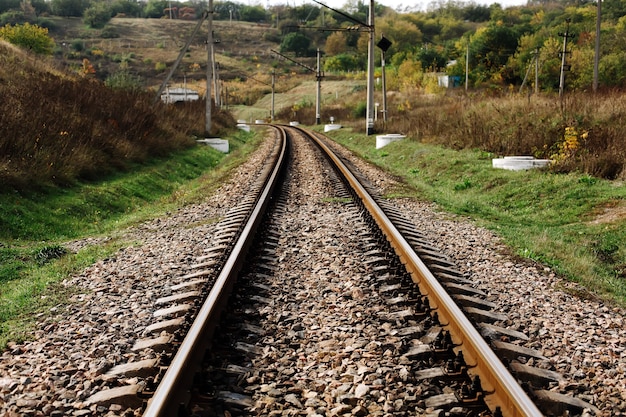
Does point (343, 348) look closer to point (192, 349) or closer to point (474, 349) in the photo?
point (474, 349)

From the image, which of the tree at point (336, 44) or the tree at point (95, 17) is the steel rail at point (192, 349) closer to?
the tree at point (336, 44)

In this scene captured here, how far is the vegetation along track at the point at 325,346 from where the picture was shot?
3.54 meters

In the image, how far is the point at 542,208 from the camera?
10.9 m

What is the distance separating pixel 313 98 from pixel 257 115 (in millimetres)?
8740

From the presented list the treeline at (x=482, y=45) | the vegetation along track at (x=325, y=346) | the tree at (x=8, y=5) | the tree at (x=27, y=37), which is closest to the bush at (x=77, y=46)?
the treeline at (x=482, y=45)

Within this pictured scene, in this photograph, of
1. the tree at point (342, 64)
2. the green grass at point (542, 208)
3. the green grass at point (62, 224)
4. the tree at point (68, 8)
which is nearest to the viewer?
the green grass at point (62, 224)

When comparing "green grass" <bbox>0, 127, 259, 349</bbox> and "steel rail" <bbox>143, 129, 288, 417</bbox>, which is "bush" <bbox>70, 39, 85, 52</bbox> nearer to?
"green grass" <bbox>0, 127, 259, 349</bbox>

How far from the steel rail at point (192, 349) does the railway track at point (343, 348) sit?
0.03 ft

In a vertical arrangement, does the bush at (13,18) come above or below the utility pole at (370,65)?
above

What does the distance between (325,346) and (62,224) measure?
23.3 ft

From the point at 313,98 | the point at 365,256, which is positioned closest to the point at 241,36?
the point at 313,98

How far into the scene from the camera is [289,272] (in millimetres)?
6344

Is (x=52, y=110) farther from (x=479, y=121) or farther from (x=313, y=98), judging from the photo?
(x=313, y=98)

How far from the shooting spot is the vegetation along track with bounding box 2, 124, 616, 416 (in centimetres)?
354
